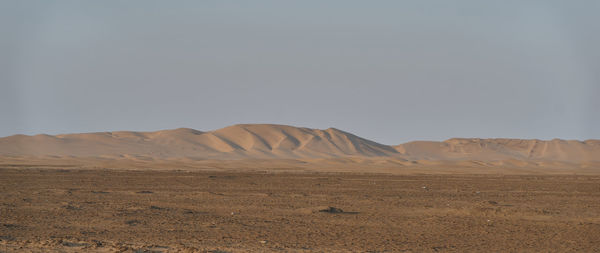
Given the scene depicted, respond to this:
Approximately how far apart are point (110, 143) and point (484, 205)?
107m

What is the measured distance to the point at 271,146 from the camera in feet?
412

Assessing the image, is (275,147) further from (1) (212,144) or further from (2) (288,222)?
(2) (288,222)

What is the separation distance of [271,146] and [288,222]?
110 meters

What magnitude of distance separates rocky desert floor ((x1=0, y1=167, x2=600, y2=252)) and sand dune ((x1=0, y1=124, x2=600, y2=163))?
245ft

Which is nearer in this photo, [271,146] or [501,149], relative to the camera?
[271,146]

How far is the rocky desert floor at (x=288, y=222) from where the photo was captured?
12.3m

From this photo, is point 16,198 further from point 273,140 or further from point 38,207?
point 273,140

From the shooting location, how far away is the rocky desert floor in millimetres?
12320

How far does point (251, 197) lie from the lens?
75.5ft

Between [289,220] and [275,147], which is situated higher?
[275,147]

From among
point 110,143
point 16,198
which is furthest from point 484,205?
point 110,143

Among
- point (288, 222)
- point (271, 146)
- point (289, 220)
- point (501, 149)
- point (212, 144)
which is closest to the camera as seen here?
point (288, 222)

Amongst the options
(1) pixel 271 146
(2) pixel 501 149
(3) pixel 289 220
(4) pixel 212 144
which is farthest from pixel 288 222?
(2) pixel 501 149

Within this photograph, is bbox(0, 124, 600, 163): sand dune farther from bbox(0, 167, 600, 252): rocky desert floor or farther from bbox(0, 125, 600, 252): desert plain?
bbox(0, 167, 600, 252): rocky desert floor
